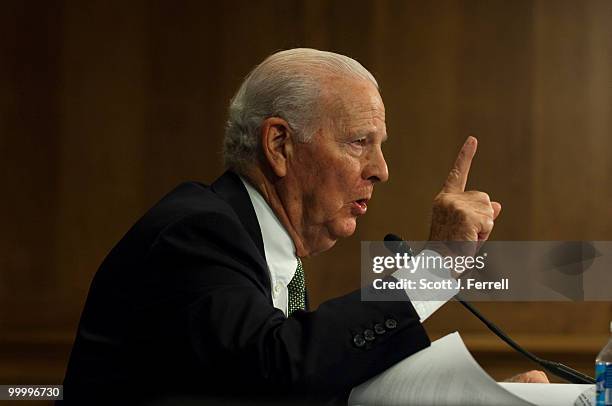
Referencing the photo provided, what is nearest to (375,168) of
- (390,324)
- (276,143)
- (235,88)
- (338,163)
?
(338,163)

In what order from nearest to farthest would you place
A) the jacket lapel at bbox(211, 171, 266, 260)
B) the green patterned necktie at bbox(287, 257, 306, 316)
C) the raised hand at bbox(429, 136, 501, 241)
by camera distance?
the raised hand at bbox(429, 136, 501, 241), the jacket lapel at bbox(211, 171, 266, 260), the green patterned necktie at bbox(287, 257, 306, 316)

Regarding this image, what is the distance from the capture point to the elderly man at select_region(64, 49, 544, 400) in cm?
114

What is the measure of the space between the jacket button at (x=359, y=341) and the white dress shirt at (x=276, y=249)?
32 centimetres

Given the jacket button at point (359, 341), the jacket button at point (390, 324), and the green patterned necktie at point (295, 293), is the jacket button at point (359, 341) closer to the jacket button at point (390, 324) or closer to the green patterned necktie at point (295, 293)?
the jacket button at point (390, 324)

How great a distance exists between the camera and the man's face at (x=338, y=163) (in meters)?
1.51

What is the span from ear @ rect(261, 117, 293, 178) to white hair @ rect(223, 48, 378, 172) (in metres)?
0.01

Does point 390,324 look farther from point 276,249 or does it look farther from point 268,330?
point 276,249

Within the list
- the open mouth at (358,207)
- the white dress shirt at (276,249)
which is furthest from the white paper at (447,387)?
the open mouth at (358,207)

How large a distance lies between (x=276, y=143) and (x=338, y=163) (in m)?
0.10

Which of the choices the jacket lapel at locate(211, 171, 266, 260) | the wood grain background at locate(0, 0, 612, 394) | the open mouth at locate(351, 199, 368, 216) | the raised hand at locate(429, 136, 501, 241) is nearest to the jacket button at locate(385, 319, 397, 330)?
the raised hand at locate(429, 136, 501, 241)

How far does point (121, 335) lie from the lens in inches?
52.4

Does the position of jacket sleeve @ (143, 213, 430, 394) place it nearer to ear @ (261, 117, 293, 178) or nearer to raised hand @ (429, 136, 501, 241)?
raised hand @ (429, 136, 501, 241)

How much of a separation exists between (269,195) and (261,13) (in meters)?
1.44

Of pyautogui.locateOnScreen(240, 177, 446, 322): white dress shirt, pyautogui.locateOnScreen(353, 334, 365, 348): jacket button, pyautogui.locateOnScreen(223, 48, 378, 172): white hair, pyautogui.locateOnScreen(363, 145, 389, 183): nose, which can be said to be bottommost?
pyautogui.locateOnScreen(353, 334, 365, 348): jacket button
